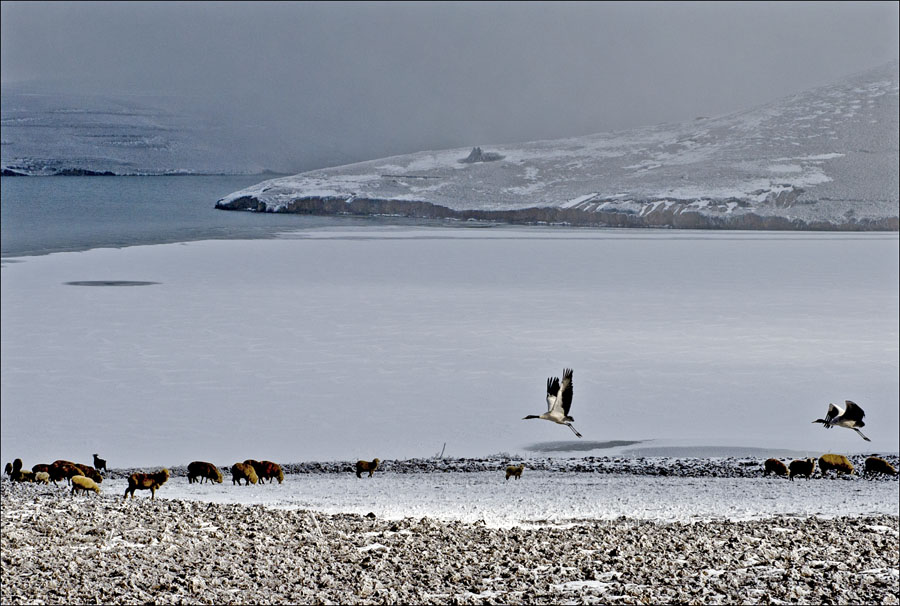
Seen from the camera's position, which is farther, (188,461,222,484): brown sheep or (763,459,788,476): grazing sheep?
(763,459,788,476): grazing sheep

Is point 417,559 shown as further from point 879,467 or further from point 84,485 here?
point 879,467

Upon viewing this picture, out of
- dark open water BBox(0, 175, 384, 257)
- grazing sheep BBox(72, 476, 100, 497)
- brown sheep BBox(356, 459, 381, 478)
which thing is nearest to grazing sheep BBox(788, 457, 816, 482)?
brown sheep BBox(356, 459, 381, 478)

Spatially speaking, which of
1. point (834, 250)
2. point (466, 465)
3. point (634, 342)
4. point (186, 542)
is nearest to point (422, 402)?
point (466, 465)

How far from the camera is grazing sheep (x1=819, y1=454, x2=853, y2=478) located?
5953 mm

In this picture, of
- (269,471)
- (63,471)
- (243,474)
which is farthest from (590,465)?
(63,471)

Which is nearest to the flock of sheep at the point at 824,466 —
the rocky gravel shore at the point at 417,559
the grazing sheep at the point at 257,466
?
the rocky gravel shore at the point at 417,559

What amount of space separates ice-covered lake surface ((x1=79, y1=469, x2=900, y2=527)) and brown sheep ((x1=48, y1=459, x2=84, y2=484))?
18 centimetres

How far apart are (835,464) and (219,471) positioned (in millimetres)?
3306

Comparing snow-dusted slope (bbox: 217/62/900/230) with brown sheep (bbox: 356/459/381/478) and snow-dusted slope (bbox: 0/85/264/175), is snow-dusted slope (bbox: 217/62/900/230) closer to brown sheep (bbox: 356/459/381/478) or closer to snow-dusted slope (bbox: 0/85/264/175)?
snow-dusted slope (bbox: 0/85/264/175)

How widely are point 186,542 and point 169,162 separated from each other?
5.26 m

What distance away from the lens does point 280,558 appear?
4.08 m

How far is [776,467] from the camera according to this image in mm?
5898

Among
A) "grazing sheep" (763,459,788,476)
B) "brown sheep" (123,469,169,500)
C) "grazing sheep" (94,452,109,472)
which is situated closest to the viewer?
"brown sheep" (123,469,169,500)

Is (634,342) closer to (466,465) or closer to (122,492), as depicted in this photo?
(466,465)
